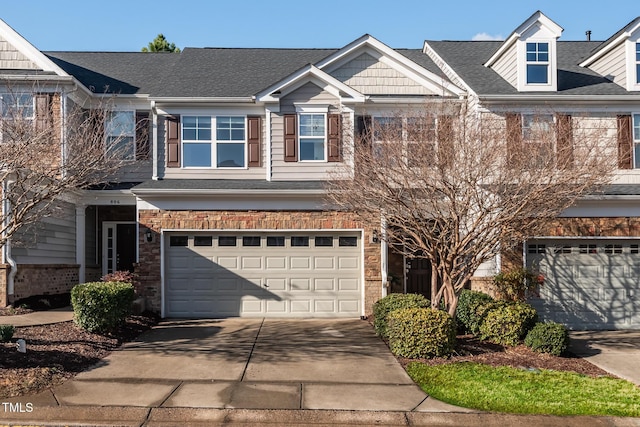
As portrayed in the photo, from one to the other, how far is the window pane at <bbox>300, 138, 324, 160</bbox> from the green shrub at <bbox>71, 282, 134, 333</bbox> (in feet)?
20.5

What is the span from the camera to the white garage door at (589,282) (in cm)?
1405

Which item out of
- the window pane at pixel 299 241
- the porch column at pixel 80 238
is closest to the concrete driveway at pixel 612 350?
the window pane at pixel 299 241

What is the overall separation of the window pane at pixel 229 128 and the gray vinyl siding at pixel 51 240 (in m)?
4.55

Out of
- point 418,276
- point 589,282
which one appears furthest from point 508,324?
point 418,276

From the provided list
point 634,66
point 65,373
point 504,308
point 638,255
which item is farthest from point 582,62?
point 65,373

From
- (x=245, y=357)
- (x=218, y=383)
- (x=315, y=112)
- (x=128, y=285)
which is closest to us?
(x=218, y=383)

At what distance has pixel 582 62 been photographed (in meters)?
17.8

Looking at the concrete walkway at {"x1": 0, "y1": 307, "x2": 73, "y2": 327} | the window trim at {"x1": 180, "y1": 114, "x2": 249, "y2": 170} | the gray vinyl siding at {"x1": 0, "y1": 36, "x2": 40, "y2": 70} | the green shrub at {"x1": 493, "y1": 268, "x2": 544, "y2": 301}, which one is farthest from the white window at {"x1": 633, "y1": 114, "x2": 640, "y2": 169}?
the gray vinyl siding at {"x1": 0, "y1": 36, "x2": 40, "y2": 70}

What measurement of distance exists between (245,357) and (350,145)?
5.97m

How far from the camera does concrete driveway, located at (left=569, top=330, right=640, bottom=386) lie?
986 cm

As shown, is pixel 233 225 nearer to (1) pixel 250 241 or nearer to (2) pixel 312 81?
(1) pixel 250 241

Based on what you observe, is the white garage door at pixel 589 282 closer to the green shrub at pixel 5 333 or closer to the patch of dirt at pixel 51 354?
the patch of dirt at pixel 51 354

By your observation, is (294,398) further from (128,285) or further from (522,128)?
(522,128)

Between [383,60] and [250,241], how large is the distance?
663cm
